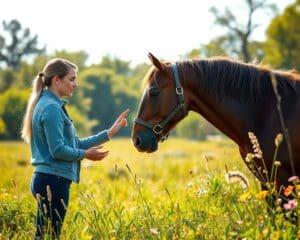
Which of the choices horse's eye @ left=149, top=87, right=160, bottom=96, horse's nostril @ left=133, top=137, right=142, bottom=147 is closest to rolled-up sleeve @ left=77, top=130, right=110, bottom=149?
horse's nostril @ left=133, top=137, right=142, bottom=147

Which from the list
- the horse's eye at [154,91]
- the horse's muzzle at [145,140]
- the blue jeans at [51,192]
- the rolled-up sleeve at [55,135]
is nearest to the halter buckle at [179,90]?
the horse's eye at [154,91]

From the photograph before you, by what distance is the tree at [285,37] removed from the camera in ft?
131

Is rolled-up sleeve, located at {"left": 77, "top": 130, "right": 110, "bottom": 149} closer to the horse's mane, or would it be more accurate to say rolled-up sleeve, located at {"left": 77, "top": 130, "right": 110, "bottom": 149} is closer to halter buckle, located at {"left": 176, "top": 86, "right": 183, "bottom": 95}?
halter buckle, located at {"left": 176, "top": 86, "right": 183, "bottom": 95}

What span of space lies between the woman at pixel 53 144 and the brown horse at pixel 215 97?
0.78 m

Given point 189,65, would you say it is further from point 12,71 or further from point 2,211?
point 12,71

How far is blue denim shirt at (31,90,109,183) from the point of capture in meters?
4.85

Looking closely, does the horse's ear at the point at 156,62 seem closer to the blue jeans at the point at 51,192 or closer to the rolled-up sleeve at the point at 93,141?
the rolled-up sleeve at the point at 93,141

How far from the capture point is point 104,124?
233 ft

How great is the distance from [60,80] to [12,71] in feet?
197

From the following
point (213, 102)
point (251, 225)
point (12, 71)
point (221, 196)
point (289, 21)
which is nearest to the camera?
point (251, 225)

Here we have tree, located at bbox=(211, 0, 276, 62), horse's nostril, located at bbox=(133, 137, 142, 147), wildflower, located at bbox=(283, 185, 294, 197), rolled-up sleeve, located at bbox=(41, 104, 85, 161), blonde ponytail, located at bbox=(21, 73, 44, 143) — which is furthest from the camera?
tree, located at bbox=(211, 0, 276, 62)

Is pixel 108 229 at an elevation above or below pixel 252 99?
below

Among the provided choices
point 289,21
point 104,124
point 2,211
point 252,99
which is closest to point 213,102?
point 252,99

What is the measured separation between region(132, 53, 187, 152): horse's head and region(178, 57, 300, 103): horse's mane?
0.61ft
